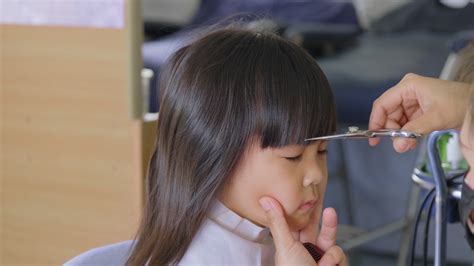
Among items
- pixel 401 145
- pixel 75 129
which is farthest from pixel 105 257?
pixel 75 129

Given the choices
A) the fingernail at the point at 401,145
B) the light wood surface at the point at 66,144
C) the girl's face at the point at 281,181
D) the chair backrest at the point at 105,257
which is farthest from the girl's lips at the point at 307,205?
the light wood surface at the point at 66,144

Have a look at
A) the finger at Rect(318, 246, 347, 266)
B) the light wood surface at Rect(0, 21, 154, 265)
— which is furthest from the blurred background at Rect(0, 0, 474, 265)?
the finger at Rect(318, 246, 347, 266)

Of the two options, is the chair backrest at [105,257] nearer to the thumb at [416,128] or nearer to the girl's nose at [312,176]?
the girl's nose at [312,176]

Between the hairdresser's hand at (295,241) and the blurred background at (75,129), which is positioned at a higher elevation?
the hairdresser's hand at (295,241)

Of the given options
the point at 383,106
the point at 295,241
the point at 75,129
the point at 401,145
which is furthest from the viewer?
the point at 75,129

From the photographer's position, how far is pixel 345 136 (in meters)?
1.05

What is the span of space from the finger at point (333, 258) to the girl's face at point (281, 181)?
0.08 meters

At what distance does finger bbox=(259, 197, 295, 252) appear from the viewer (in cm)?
102

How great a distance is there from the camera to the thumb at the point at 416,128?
112cm

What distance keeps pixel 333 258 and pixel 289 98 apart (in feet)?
0.71

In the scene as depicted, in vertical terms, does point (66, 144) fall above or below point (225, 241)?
below

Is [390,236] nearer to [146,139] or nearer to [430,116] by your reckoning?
[146,139]

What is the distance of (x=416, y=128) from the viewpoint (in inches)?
44.1

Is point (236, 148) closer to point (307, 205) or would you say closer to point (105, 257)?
point (307, 205)
